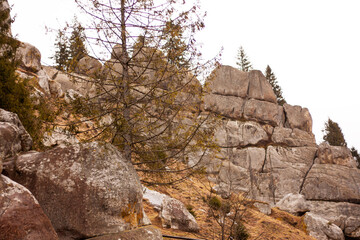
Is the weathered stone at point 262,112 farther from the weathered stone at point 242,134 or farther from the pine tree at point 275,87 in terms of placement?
the pine tree at point 275,87

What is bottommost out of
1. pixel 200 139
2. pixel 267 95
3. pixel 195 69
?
pixel 200 139

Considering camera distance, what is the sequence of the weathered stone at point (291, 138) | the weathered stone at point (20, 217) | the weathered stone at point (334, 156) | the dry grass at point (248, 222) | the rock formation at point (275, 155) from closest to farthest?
1. the weathered stone at point (20, 217)
2. the dry grass at point (248, 222)
3. the rock formation at point (275, 155)
4. the weathered stone at point (334, 156)
5. the weathered stone at point (291, 138)

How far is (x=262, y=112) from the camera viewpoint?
35.7 m

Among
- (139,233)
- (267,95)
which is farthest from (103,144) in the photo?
(267,95)

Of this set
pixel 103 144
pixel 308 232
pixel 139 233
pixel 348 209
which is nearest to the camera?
pixel 139 233

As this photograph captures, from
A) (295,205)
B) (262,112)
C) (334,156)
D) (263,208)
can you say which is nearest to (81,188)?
(263,208)

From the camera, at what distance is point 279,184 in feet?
95.8

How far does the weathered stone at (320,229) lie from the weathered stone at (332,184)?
12.4m

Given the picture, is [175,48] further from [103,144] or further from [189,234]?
[189,234]

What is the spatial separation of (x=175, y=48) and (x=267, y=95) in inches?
1351

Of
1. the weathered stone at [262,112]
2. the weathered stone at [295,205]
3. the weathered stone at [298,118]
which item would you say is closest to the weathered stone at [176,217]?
the weathered stone at [295,205]

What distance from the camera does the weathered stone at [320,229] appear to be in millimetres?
15555

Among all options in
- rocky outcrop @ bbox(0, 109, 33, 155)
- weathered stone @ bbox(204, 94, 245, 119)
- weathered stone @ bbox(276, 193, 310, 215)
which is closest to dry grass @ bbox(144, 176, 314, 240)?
weathered stone @ bbox(276, 193, 310, 215)

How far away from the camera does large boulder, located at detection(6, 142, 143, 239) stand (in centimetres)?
429
